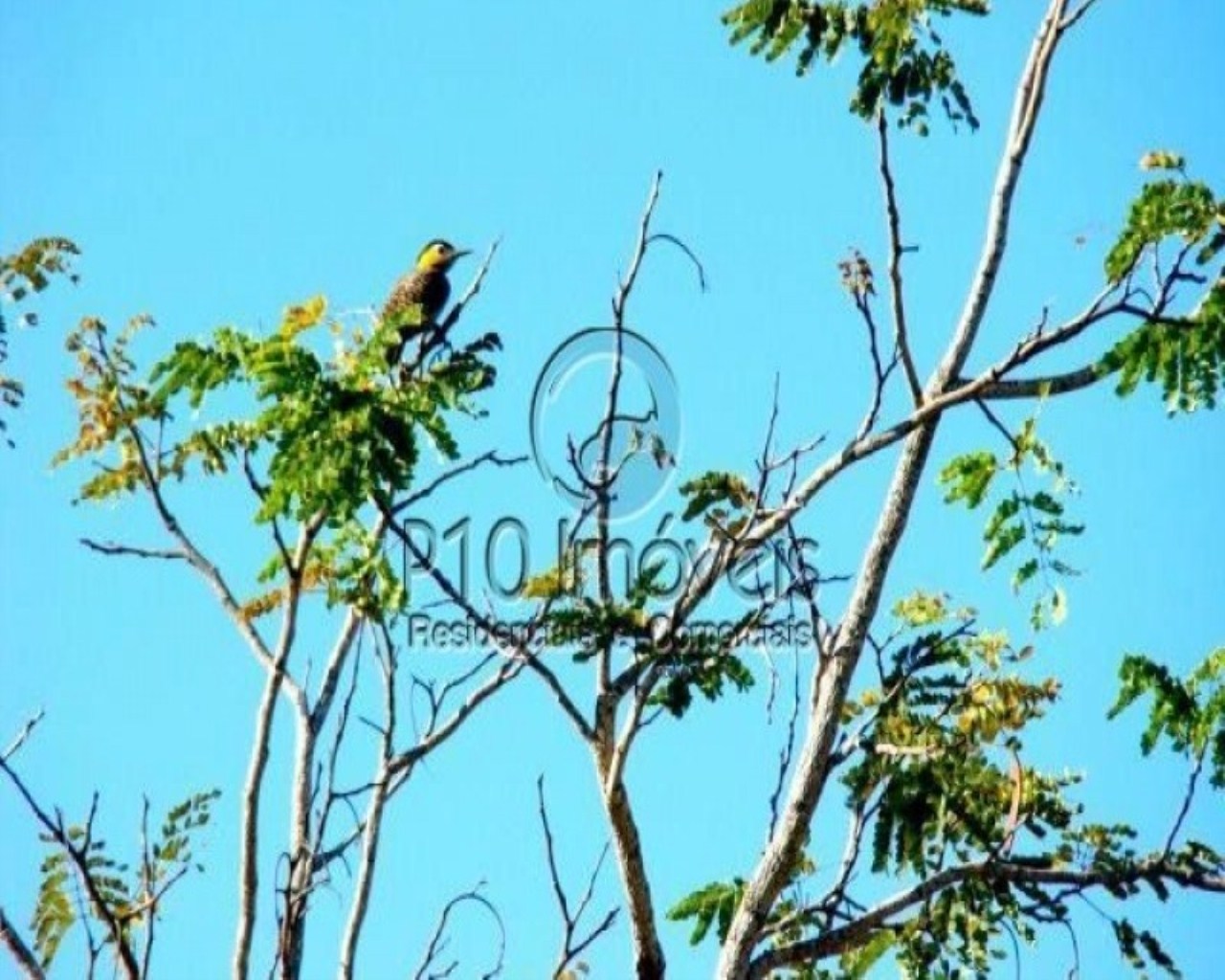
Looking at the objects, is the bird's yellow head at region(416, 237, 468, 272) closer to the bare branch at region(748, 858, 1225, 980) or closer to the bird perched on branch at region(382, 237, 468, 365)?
the bird perched on branch at region(382, 237, 468, 365)

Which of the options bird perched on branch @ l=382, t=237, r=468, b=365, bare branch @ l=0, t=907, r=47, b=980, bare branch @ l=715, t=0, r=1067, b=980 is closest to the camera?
bare branch @ l=0, t=907, r=47, b=980

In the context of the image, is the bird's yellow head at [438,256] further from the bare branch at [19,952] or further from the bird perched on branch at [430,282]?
the bare branch at [19,952]

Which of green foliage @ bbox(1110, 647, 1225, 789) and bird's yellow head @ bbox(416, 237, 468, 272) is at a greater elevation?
bird's yellow head @ bbox(416, 237, 468, 272)

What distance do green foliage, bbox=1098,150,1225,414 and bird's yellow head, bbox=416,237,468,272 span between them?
2.89 m

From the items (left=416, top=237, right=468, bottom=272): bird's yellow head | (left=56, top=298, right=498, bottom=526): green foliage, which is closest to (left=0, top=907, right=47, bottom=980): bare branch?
(left=56, top=298, right=498, bottom=526): green foliage

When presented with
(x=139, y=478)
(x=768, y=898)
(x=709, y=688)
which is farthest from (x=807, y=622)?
(x=139, y=478)

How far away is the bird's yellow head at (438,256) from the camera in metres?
7.38

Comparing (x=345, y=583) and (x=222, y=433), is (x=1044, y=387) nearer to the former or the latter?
(x=345, y=583)

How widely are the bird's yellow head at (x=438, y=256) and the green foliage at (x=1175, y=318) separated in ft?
9.48

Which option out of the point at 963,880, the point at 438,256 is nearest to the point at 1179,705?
the point at 963,880

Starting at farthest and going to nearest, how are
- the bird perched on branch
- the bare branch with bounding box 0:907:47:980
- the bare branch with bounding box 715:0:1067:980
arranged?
1. the bird perched on branch
2. the bare branch with bounding box 715:0:1067:980
3. the bare branch with bounding box 0:907:47:980

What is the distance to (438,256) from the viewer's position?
7477 millimetres

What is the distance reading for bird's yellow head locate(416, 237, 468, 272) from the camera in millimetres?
7379

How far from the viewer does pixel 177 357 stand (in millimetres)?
5270
